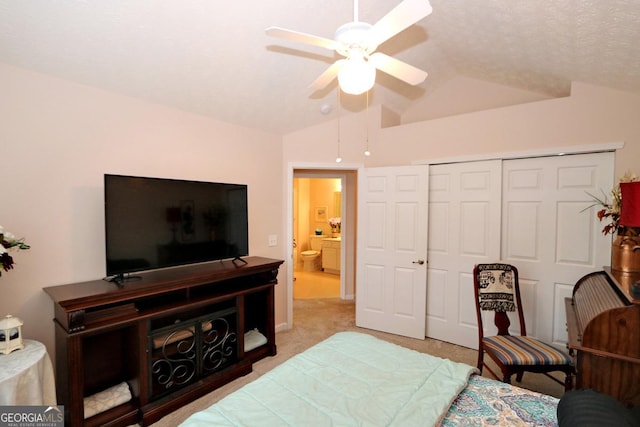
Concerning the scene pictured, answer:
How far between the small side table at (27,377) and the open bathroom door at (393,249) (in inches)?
114

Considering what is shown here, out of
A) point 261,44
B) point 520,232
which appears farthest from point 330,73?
point 520,232

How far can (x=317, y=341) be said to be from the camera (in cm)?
336

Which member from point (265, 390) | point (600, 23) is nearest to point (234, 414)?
point (265, 390)

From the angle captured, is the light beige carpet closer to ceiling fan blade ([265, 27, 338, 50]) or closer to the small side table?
the small side table

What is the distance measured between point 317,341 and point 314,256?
3468 mm

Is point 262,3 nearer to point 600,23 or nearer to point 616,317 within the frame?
point 600,23

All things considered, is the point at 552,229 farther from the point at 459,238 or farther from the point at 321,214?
the point at 321,214

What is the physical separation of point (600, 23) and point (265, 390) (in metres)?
2.83

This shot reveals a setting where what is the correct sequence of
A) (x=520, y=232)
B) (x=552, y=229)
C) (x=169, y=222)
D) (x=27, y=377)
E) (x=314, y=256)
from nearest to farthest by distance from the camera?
(x=27, y=377), (x=169, y=222), (x=552, y=229), (x=520, y=232), (x=314, y=256)

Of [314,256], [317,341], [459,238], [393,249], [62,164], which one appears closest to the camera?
[62,164]

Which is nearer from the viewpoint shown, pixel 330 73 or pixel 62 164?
pixel 330 73

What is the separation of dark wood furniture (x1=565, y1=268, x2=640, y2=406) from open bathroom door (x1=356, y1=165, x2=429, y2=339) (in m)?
1.65

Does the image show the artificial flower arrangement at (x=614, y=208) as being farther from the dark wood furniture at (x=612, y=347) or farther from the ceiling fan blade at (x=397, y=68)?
the ceiling fan blade at (x=397, y=68)

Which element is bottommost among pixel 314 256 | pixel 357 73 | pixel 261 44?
pixel 314 256
